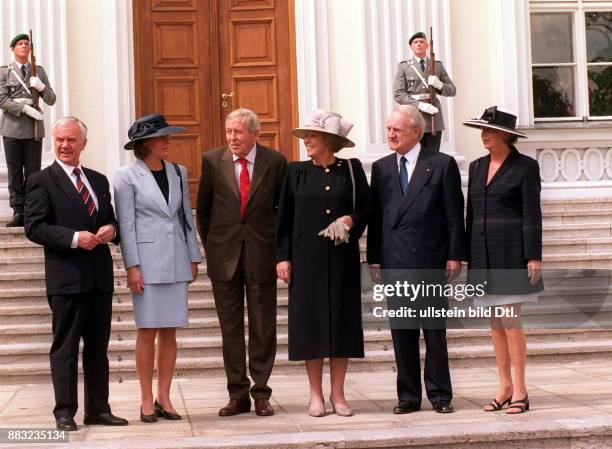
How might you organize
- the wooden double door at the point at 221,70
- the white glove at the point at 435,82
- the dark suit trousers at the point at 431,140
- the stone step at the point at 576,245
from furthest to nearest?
the wooden double door at the point at 221,70 < the dark suit trousers at the point at 431,140 < the white glove at the point at 435,82 < the stone step at the point at 576,245

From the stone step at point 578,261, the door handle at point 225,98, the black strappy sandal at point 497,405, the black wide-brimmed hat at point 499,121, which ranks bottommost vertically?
the black strappy sandal at point 497,405

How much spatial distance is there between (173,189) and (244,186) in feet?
1.61

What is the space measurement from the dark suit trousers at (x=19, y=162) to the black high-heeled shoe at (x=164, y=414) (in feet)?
15.2

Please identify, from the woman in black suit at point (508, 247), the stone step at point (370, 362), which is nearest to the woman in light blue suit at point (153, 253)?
the woman in black suit at point (508, 247)

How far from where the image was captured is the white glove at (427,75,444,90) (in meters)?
11.9

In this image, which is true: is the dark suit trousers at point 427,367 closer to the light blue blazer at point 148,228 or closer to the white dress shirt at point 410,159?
the white dress shirt at point 410,159

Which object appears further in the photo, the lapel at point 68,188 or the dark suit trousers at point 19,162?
the dark suit trousers at point 19,162

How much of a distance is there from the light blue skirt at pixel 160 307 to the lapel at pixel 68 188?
61 centimetres

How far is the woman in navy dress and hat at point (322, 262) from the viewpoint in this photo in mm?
7512

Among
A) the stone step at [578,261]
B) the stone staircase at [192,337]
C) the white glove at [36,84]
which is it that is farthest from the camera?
the white glove at [36,84]

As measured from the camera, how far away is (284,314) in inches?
411

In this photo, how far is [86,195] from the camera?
725 cm

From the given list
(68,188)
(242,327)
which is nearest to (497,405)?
(242,327)

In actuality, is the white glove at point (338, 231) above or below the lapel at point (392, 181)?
below
